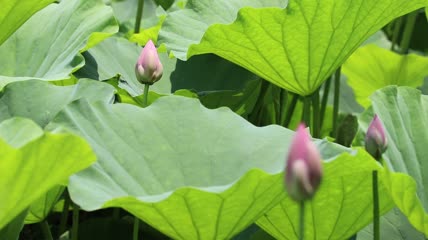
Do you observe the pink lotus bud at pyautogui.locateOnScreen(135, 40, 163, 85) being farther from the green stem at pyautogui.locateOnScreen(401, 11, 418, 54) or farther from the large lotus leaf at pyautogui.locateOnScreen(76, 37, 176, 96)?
the green stem at pyautogui.locateOnScreen(401, 11, 418, 54)

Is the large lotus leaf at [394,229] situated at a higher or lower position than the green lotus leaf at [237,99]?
higher

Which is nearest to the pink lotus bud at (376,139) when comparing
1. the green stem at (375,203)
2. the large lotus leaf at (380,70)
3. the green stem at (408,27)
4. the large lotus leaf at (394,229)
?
the green stem at (375,203)

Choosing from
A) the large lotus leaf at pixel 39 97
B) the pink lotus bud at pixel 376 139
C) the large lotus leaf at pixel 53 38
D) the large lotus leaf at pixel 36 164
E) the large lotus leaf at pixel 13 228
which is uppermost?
the large lotus leaf at pixel 36 164

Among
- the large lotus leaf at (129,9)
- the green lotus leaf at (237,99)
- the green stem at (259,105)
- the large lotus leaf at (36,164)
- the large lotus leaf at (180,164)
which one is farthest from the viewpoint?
the large lotus leaf at (129,9)

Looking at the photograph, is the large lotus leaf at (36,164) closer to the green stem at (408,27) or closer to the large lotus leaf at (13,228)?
the large lotus leaf at (13,228)

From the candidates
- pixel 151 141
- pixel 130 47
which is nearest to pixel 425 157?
pixel 151 141

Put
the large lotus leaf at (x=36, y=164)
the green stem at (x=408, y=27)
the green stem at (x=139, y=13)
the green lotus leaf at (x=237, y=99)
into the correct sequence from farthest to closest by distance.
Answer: the green stem at (x=408, y=27) < the green stem at (x=139, y=13) < the green lotus leaf at (x=237, y=99) < the large lotus leaf at (x=36, y=164)

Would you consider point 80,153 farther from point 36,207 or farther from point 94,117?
point 36,207
